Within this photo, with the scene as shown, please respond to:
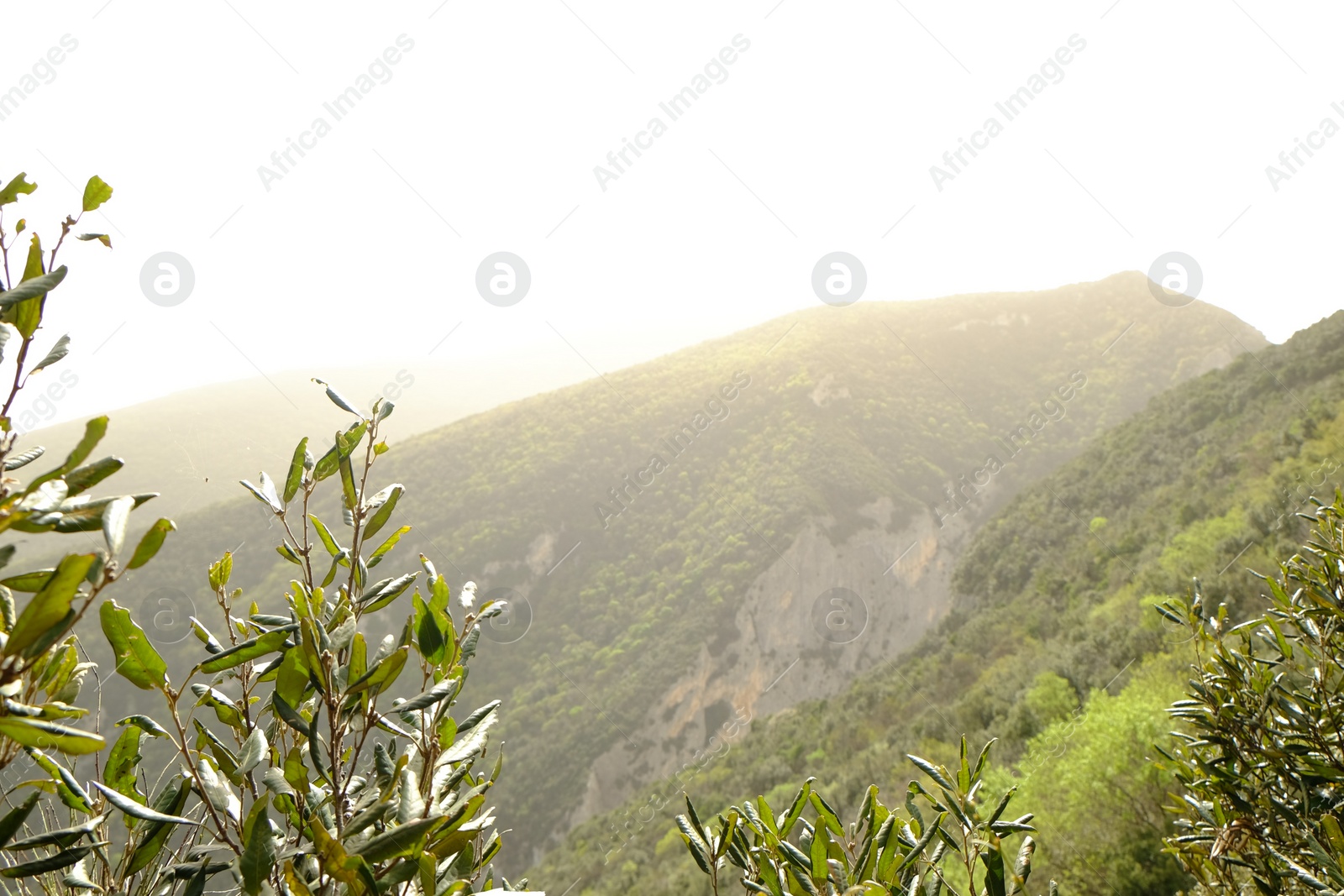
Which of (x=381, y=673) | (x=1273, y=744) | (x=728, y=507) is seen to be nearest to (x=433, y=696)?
(x=381, y=673)

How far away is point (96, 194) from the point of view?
1.20m

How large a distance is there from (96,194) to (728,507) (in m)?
28.4

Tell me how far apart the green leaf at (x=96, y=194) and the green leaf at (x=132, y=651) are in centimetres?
78

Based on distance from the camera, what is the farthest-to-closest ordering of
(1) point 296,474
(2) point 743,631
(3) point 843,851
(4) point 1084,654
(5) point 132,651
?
(2) point 743,631
(4) point 1084,654
(3) point 843,851
(1) point 296,474
(5) point 132,651

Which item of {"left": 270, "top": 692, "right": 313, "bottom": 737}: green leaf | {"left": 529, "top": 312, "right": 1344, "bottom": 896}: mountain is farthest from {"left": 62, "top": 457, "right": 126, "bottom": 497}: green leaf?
{"left": 529, "top": 312, "right": 1344, "bottom": 896}: mountain

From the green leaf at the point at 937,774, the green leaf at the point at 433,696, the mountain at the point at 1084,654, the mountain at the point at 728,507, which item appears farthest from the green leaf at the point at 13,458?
the mountain at the point at 728,507

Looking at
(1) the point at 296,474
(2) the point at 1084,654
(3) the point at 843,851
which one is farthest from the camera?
(2) the point at 1084,654

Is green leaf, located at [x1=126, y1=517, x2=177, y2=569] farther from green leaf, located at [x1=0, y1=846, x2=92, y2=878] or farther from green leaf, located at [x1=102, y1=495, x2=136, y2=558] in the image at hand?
green leaf, located at [x1=0, y1=846, x2=92, y2=878]

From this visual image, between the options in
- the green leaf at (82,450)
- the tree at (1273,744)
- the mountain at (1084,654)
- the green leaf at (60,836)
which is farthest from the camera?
the mountain at (1084,654)

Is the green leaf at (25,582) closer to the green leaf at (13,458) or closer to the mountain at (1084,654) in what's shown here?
the green leaf at (13,458)

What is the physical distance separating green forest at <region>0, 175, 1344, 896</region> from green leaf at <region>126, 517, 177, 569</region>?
1cm

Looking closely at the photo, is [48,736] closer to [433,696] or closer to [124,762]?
[433,696]

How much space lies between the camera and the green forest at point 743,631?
114 centimetres

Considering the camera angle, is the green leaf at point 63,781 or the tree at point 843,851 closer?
the green leaf at point 63,781
